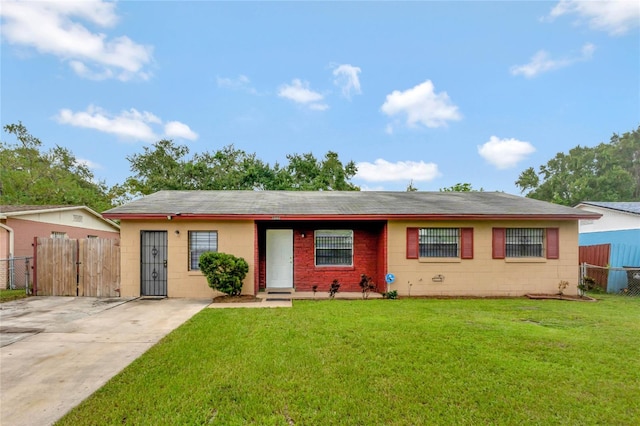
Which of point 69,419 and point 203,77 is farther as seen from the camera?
point 203,77

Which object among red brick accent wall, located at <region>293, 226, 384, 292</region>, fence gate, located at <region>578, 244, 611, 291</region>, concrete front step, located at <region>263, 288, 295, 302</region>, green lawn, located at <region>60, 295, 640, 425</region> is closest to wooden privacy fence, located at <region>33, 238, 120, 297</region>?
concrete front step, located at <region>263, 288, 295, 302</region>

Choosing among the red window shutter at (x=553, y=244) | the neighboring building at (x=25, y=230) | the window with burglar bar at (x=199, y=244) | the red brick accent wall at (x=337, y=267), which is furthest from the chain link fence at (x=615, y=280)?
the neighboring building at (x=25, y=230)

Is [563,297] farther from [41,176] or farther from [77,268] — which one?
[41,176]

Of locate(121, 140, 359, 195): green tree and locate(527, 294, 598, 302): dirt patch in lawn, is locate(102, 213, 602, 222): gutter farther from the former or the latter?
locate(121, 140, 359, 195): green tree

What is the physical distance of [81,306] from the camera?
8383 millimetres

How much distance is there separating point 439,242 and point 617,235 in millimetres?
10344

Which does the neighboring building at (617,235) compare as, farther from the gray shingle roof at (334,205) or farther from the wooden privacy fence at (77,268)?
the wooden privacy fence at (77,268)

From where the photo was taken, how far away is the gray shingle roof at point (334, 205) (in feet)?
33.0

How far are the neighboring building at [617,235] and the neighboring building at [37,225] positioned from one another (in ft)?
72.0

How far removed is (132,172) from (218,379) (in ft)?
100

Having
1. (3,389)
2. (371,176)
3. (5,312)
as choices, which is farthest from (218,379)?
(371,176)

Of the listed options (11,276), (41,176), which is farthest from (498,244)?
(41,176)

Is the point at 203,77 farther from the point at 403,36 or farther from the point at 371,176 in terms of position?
the point at 371,176

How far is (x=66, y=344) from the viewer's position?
17.5 feet
